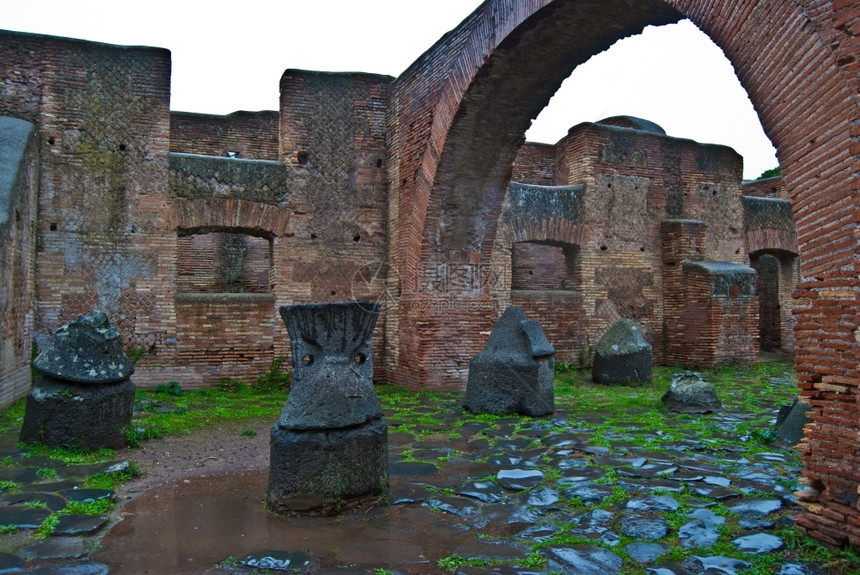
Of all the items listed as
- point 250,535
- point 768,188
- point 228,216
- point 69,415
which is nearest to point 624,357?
point 228,216

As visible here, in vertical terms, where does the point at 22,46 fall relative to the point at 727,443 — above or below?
above

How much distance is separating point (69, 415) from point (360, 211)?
5.60 meters

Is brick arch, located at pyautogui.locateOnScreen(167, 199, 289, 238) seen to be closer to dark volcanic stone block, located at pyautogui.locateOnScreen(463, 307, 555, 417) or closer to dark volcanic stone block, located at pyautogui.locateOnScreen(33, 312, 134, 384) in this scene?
dark volcanic stone block, located at pyautogui.locateOnScreen(33, 312, 134, 384)

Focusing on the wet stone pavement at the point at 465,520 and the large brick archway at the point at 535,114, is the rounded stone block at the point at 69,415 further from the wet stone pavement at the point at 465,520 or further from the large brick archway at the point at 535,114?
the large brick archway at the point at 535,114

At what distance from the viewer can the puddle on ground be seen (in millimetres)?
3107

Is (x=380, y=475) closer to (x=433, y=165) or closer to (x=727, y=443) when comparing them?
(x=727, y=443)

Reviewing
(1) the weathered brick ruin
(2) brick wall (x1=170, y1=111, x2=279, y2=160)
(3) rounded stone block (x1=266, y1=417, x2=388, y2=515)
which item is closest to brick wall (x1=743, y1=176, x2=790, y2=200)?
(1) the weathered brick ruin

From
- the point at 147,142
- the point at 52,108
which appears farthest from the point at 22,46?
the point at 147,142

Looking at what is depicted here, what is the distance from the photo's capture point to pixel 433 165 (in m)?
8.43

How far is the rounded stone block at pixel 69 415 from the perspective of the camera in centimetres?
501

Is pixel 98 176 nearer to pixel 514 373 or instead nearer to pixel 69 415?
pixel 69 415

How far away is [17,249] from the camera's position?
291 inches

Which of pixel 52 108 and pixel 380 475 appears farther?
pixel 52 108

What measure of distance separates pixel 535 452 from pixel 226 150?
9034 millimetres
